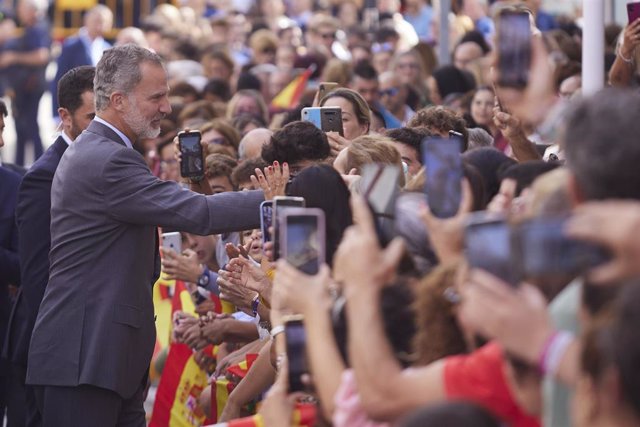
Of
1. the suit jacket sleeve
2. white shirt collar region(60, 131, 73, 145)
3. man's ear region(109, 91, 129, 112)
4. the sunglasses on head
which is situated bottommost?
the sunglasses on head

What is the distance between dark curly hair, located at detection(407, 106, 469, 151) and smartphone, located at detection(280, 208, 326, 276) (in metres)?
2.92

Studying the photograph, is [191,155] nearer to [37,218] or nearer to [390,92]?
[37,218]

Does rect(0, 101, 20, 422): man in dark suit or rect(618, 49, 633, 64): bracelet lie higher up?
rect(618, 49, 633, 64): bracelet

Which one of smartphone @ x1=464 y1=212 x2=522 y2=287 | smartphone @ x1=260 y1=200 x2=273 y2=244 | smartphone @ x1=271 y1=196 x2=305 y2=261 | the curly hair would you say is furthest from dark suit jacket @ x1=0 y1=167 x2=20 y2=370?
smartphone @ x1=464 y1=212 x2=522 y2=287

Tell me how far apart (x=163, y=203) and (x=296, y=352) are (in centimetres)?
203

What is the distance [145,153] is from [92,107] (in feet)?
14.3

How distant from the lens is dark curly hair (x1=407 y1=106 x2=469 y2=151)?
6.77 m

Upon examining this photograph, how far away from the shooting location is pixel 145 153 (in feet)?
36.7

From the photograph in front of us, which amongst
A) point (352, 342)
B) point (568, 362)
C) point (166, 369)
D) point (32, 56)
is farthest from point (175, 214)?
point (32, 56)

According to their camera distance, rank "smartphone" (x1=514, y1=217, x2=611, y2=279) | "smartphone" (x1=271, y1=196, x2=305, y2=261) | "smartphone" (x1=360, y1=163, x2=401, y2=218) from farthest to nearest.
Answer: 1. "smartphone" (x1=271, y1=196, x2=305, y2=261)
2. "smartphone" (x1=360, y1=163, x2=401, y2=218)
3. "smartphone" (x1=514, y1=217, x2=611, y2=279)

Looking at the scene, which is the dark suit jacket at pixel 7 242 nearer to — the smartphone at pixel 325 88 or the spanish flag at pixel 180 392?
the spanish flag at pixel 180 392

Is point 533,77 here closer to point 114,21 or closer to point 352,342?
point 352,342

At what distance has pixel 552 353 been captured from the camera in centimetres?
295

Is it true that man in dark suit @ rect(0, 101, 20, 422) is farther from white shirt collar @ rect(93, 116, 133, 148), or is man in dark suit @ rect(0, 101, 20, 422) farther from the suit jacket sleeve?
the suit jacket sleeve
